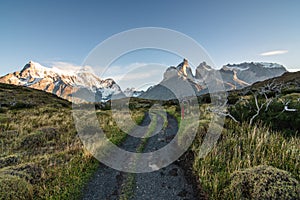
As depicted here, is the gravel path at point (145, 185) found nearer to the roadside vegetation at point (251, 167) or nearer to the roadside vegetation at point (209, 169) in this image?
the roadside vegetation at point (209, 169)

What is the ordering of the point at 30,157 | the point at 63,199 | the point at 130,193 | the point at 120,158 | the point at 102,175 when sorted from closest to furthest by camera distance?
the point at 63,199, the point at 130,193, the point at 102,175, the point at 30,157, the point at 120,158

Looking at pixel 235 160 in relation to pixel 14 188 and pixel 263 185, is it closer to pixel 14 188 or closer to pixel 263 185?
pixel 263 185

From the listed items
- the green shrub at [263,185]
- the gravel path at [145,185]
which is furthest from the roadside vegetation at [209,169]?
the gravel path at [145,185]

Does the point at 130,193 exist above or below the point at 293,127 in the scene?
below

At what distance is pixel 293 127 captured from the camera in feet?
34.3

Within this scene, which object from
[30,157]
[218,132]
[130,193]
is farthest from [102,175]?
[218,132]

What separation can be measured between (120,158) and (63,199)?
3941mm

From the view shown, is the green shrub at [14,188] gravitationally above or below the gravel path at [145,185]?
above

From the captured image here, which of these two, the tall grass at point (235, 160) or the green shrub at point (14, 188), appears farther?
the tall grass at point (235, 160)

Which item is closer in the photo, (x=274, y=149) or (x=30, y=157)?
(x=274, y=149)

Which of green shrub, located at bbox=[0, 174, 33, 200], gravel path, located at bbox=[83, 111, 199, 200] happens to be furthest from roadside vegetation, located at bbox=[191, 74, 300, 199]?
green shrub, located at bbox=[0, 174, 33, 200]

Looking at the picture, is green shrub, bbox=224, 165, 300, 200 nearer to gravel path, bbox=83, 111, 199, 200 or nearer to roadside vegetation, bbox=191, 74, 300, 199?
roadside vegetation, bbox=191, 74, 300, 199

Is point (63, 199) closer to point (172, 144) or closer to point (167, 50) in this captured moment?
point (172, 144)

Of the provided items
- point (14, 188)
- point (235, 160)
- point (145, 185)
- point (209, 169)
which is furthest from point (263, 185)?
point (14, 188)
